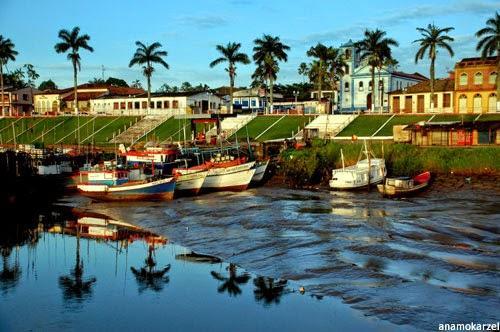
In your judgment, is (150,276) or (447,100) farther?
(447,100)

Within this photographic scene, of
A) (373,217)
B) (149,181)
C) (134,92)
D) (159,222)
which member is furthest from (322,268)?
(134,92)

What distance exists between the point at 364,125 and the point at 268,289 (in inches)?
2039

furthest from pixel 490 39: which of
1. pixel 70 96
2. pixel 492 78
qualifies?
pixel 70 96

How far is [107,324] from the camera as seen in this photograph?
781 inches

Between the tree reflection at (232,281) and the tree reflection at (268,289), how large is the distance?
62 centimetres

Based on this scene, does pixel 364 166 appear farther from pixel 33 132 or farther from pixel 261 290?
pixel 33 132

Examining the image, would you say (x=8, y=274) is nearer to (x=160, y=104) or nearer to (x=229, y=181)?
(x=229, y=181)

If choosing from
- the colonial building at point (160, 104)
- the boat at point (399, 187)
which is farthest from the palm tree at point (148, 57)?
the boat at point (399, 187)

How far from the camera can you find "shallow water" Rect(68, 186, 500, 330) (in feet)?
66.4

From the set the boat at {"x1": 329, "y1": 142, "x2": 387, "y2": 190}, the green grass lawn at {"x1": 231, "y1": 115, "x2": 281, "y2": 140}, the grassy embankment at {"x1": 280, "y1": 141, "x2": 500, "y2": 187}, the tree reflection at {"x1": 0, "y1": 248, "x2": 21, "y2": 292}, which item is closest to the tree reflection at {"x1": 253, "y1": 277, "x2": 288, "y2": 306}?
the tree reflection at {"x1": 0, "y1": 248, "x2": 21, "y2": 292}

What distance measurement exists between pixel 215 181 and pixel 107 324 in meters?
30.4

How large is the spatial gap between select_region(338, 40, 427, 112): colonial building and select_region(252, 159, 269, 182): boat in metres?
51.8

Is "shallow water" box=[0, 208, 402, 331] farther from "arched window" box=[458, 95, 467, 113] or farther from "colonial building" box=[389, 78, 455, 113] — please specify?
"colonial building" box=[389, 78, 455, 113]

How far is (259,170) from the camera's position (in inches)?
2071
